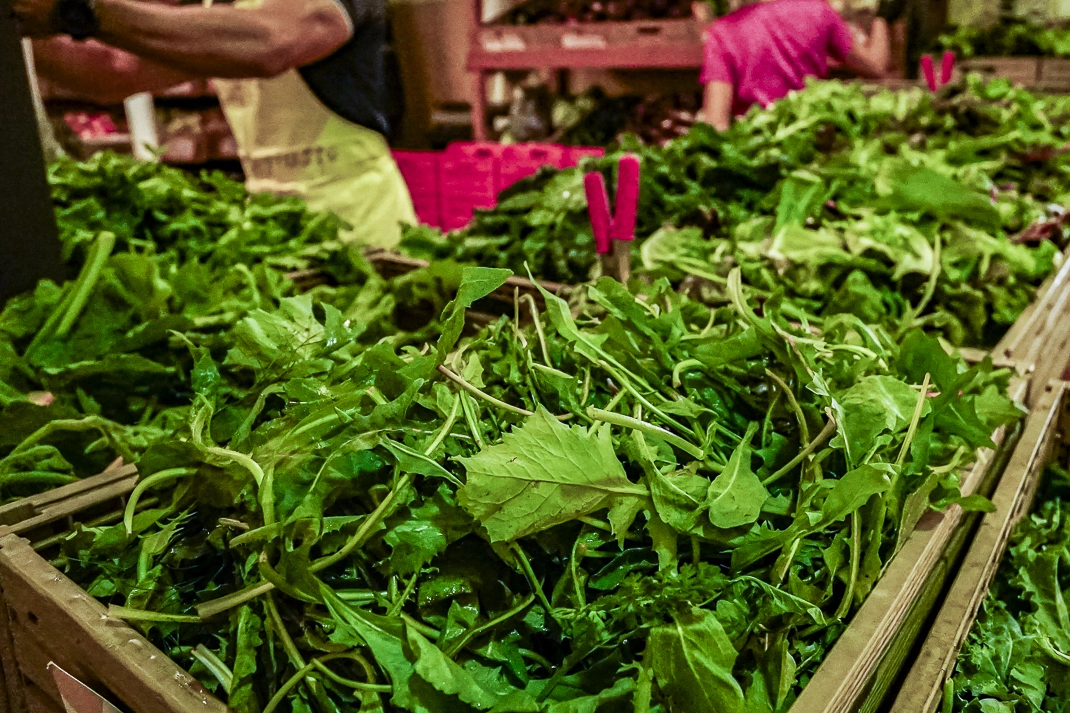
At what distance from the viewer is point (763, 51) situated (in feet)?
12.3

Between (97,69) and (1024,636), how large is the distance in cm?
300

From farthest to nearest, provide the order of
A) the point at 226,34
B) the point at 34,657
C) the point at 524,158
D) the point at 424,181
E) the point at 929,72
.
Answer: the point at 424,181 < the point at 524,158 < the point at 929,72 < the point at 226,34 < the point at 34,657

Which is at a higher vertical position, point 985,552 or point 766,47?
point 766,47

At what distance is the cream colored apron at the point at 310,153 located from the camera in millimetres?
2820

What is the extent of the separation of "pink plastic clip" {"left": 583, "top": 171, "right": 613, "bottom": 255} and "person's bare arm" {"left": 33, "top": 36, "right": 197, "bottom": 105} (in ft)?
6.18

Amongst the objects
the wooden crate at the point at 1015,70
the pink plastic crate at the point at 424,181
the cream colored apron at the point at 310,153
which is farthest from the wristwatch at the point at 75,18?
the wooden crate at the point at 1015,70

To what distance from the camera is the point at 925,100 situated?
9.25 ft

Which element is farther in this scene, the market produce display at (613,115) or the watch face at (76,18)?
the market produce display at (613,115)

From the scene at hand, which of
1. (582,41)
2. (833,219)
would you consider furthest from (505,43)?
(833,219)

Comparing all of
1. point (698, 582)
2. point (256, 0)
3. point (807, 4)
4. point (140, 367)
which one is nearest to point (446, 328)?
point (698, 582)

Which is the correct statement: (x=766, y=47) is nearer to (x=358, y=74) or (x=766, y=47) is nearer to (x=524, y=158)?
(x=524, y=158)

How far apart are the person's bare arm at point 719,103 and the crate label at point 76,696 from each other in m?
3.54

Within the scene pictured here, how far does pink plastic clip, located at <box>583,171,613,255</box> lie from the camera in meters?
1.42

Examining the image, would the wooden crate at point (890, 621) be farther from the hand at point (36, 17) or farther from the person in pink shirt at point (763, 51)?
the person in pink shirt at point (763, 51)
